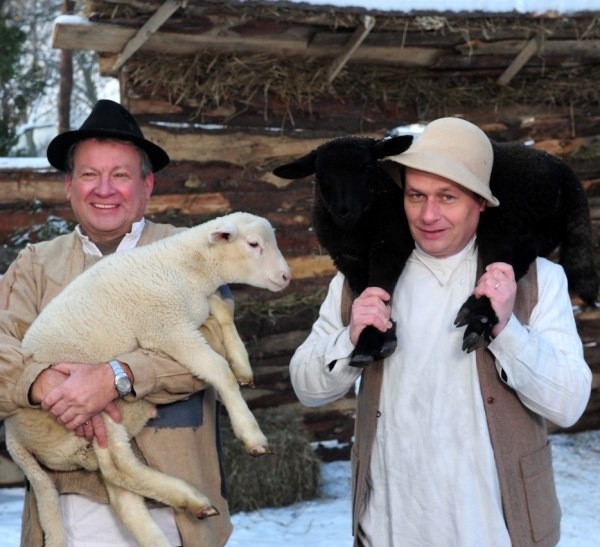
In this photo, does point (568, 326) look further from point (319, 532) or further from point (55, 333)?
point (319, 532)

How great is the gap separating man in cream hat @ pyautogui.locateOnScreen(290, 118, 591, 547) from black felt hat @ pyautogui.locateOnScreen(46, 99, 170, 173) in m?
0.89

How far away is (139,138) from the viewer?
314 centimetres

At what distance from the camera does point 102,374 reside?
2758mm

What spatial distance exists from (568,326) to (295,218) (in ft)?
13.3

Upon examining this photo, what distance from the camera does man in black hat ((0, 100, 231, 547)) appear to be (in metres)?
2.76

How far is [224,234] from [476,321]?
89 cm

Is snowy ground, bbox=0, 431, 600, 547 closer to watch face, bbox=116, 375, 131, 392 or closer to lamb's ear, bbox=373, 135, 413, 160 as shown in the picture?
watch face, bbox=116, 375, 131, 392

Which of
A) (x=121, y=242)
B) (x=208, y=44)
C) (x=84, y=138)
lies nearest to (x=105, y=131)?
(x=84, y=138)

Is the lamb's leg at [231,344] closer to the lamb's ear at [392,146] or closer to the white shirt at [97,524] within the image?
the white shirt at [97,524]

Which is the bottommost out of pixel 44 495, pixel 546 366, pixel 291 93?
pixel 44 495

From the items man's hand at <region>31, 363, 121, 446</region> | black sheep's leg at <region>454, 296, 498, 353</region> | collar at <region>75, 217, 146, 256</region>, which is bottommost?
man's hand at <region>31, 363, 121, 446</region>

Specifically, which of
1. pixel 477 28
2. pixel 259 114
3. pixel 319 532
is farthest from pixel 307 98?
pixel 319 532

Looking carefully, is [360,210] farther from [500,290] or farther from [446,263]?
[500,290]

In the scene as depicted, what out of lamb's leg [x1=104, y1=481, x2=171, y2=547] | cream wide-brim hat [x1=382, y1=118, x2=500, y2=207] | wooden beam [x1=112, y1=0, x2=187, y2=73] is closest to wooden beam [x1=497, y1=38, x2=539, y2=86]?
wooden beam [x1=112, y1=0, x2=187, y2=73]
